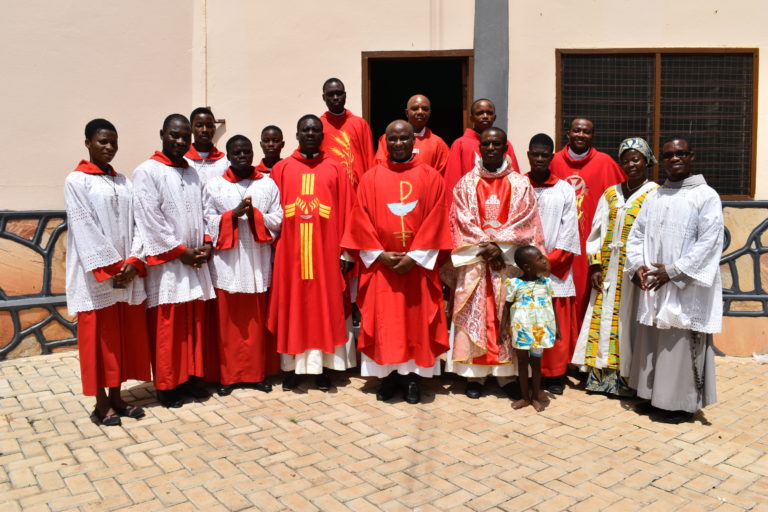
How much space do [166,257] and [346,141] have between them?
2.08m

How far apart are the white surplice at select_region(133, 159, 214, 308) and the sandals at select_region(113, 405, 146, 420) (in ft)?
2.45

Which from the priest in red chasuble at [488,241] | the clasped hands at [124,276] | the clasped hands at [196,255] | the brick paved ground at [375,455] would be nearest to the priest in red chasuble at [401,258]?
the priest in red chasuble at [488,241]

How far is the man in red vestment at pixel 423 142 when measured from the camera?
216 inches

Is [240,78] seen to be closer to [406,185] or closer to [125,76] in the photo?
[125,76]

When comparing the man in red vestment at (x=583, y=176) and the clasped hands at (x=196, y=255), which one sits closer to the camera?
the clasped hands at (x=196, y=255)

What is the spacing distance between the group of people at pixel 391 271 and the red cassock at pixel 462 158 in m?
0.07

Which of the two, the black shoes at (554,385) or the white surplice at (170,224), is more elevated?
the white surplice at (170,224)

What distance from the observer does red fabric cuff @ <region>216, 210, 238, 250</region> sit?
4707 mm

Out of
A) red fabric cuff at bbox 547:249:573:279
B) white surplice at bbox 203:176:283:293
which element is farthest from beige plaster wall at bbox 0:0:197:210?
red fabric cuff at bbox 547:249:573:279

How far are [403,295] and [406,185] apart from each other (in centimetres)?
84

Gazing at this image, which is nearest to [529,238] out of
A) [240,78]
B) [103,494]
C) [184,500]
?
[184,500]

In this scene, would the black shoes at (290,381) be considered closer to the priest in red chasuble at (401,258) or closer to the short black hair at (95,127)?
the priest in red chasuble at (401,258)

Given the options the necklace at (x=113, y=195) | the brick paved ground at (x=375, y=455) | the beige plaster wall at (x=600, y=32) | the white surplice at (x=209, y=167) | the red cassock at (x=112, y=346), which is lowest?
the brick paved ground at (x=375, y=455)

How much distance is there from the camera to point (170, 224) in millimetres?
4504
